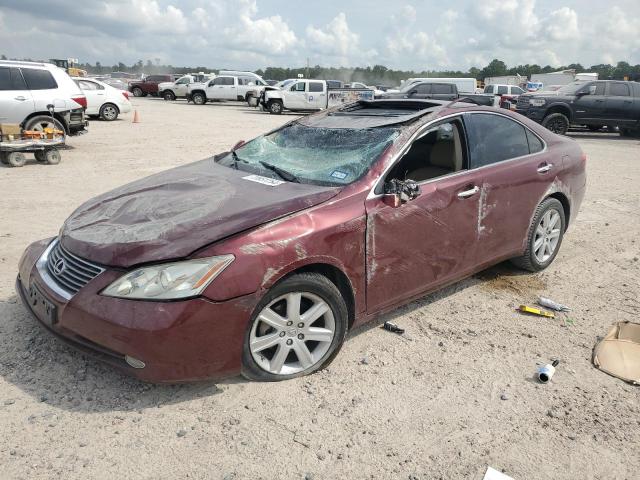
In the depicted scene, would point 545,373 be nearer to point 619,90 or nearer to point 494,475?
point 494,475

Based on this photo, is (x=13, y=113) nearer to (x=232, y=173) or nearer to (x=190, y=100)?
(x=232, y=173)

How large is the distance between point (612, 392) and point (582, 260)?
8.07 ft

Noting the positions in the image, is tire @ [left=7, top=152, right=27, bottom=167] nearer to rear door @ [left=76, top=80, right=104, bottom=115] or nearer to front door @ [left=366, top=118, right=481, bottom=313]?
front door @ [left=366, top=118, right=481, bottom=313]

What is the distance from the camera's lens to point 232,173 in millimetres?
3750

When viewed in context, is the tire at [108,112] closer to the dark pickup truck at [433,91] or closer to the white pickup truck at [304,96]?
the white pickup truck at [304,96]

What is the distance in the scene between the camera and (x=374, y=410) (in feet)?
9.16

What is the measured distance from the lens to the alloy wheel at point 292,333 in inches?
111

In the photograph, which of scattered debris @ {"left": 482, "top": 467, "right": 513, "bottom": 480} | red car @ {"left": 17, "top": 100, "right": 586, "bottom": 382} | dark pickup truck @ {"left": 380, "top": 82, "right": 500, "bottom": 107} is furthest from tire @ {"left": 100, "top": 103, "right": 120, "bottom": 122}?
scattered debris @ {"left": 482, "top": 467, "right": 513, "bottom": 480}

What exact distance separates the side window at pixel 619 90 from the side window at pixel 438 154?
15494 millimetres

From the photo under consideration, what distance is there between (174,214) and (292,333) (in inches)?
38.7

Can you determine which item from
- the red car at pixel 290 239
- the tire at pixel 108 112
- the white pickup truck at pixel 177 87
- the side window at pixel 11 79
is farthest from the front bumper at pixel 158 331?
the white pickup truck at pixel 177 87

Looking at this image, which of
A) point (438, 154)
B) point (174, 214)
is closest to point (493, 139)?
point (438, 154)

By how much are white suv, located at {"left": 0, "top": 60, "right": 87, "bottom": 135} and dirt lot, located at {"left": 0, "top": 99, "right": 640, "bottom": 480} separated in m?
7.53

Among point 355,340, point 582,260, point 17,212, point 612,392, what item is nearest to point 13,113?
point 17,212
